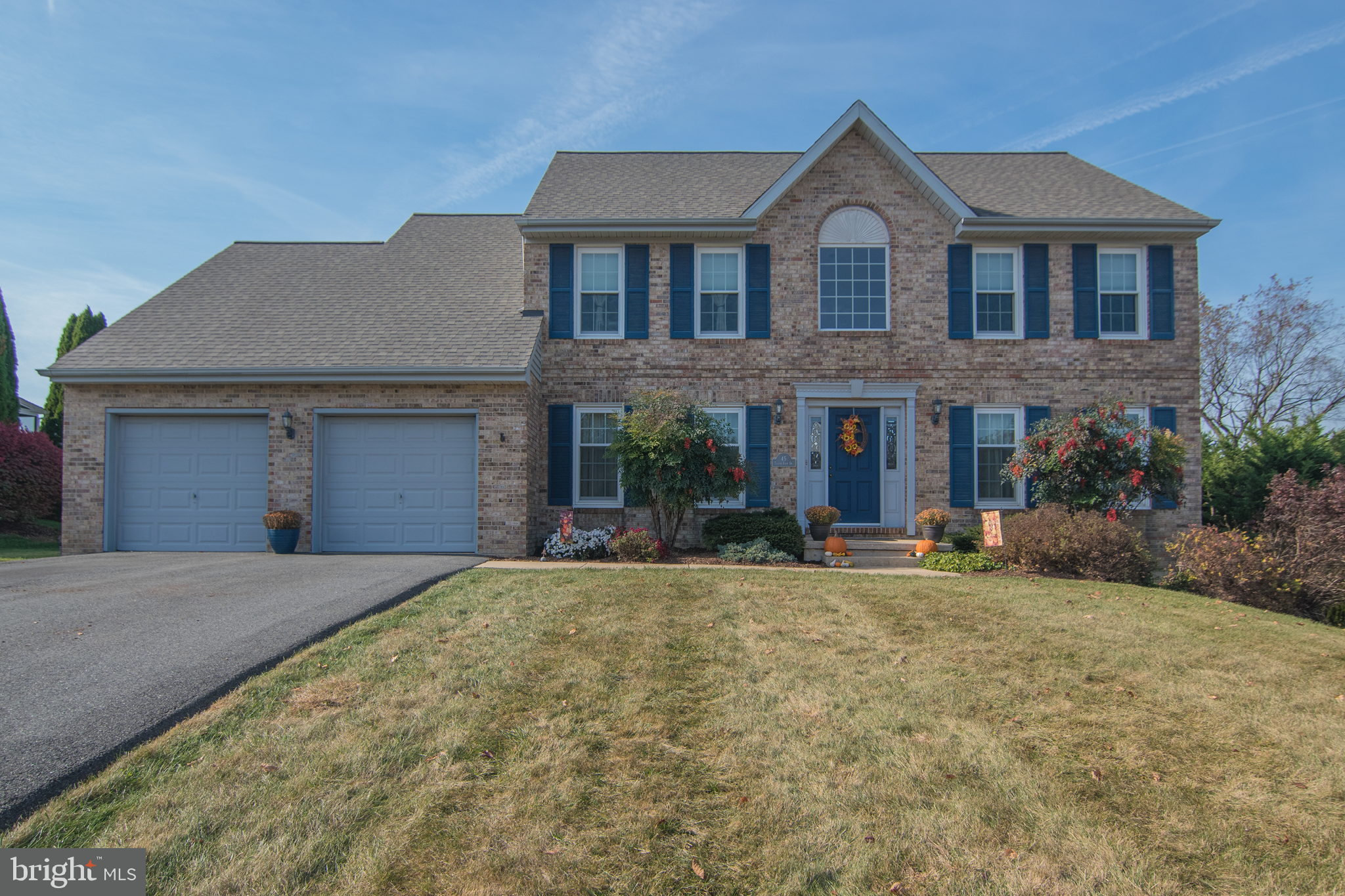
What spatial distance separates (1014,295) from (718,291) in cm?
560

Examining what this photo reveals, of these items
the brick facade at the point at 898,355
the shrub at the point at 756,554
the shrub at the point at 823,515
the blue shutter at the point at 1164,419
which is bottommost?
the shrub at the point at 756,554

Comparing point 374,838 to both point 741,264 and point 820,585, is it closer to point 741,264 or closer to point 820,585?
point 820,585

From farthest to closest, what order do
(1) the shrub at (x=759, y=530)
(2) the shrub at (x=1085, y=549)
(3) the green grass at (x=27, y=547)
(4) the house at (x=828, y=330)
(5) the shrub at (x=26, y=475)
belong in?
1. (5) the shrub at (x=26, y=475)
2. (4) the house at (x=828, y=330)
3. (3) the green grass at (x=27, y=547)
4. (1) the shrub at (x=759, y=530)
5. (2) the shrub at (x=1085, y=549)

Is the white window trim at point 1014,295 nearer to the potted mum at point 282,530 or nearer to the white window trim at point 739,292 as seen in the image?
the white window trim at point 739,292

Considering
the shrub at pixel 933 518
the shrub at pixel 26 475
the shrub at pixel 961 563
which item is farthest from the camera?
the shrub at pixel 26 475

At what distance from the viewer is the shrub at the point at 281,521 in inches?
446

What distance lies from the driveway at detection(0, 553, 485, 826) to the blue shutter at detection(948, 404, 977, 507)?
876cm

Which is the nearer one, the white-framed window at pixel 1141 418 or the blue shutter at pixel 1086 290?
the white-framed window at pixel 1141 418

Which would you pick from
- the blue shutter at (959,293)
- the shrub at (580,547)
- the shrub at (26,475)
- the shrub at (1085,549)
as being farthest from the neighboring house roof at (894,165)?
the shrub at (26,475)

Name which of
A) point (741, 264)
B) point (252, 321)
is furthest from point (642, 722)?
point (252, 321)

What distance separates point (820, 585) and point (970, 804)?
511cm

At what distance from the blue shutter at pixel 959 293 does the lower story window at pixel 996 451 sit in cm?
155

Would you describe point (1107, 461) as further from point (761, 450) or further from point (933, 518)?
point (761, 450)

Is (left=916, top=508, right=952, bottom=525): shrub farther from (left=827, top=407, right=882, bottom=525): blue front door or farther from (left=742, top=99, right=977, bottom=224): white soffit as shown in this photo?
(left=742, top=99, right=977, bottom=224): white soffit
